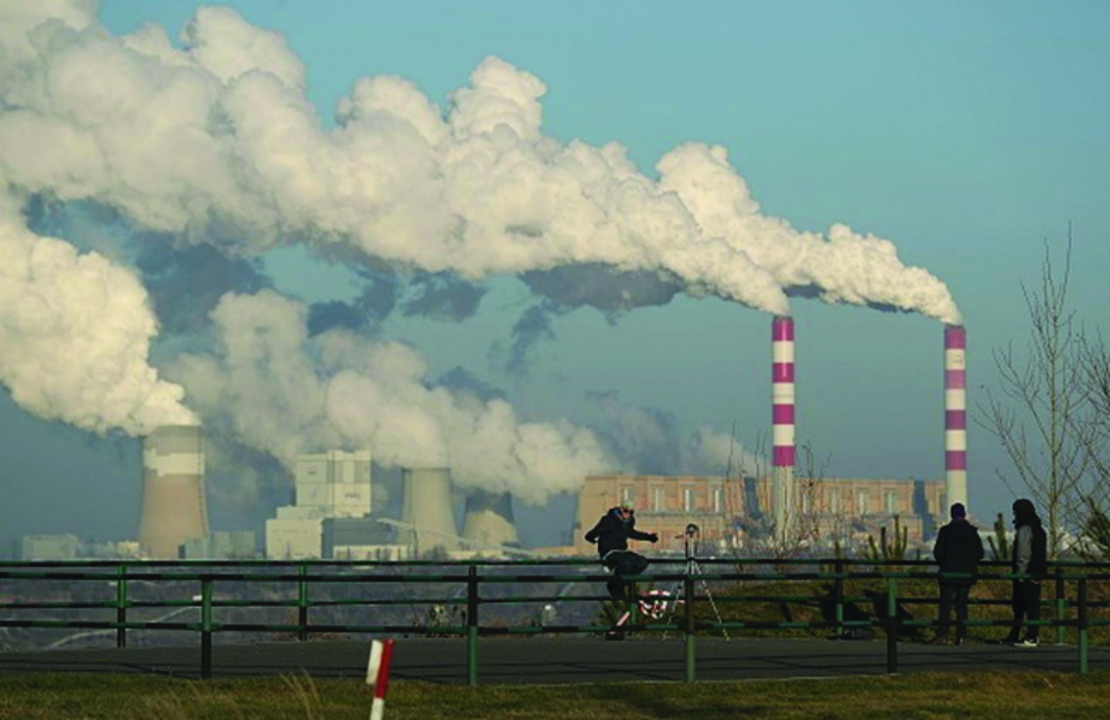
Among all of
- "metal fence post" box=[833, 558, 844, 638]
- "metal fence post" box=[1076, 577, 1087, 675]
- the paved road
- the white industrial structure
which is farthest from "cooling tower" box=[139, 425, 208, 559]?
"metal fence post" box=[1076, 577, 1087, 675]

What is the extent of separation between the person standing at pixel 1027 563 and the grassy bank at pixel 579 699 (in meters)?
4.26

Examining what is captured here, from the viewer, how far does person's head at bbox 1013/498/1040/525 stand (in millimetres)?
24359

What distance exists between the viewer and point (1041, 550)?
24188mm

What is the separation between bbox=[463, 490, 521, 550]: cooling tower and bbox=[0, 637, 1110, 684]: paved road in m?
110

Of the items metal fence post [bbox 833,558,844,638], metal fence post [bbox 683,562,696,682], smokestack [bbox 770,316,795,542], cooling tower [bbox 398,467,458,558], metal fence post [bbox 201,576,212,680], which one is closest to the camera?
metal fence post [bbox 683,562,696,682]

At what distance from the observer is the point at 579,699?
58.1ft

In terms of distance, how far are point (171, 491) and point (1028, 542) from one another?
341 ft

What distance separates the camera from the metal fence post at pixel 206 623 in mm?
19359

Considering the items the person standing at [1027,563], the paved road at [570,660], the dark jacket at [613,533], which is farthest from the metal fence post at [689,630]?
the dark jacket at [613,533]

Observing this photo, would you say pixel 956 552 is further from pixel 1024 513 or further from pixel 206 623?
pixel 206 623

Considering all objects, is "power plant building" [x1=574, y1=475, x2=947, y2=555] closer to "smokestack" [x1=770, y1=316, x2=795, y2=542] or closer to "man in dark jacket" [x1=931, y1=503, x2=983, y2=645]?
"smokestack" [x1=770, y1=316, x2=795, y2=542]

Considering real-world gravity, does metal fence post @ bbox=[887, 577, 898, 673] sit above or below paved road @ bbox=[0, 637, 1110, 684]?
above

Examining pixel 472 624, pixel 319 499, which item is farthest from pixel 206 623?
pixel 319 499

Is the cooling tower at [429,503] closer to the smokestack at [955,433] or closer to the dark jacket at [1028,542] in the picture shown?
the smokestack at [955,433]
